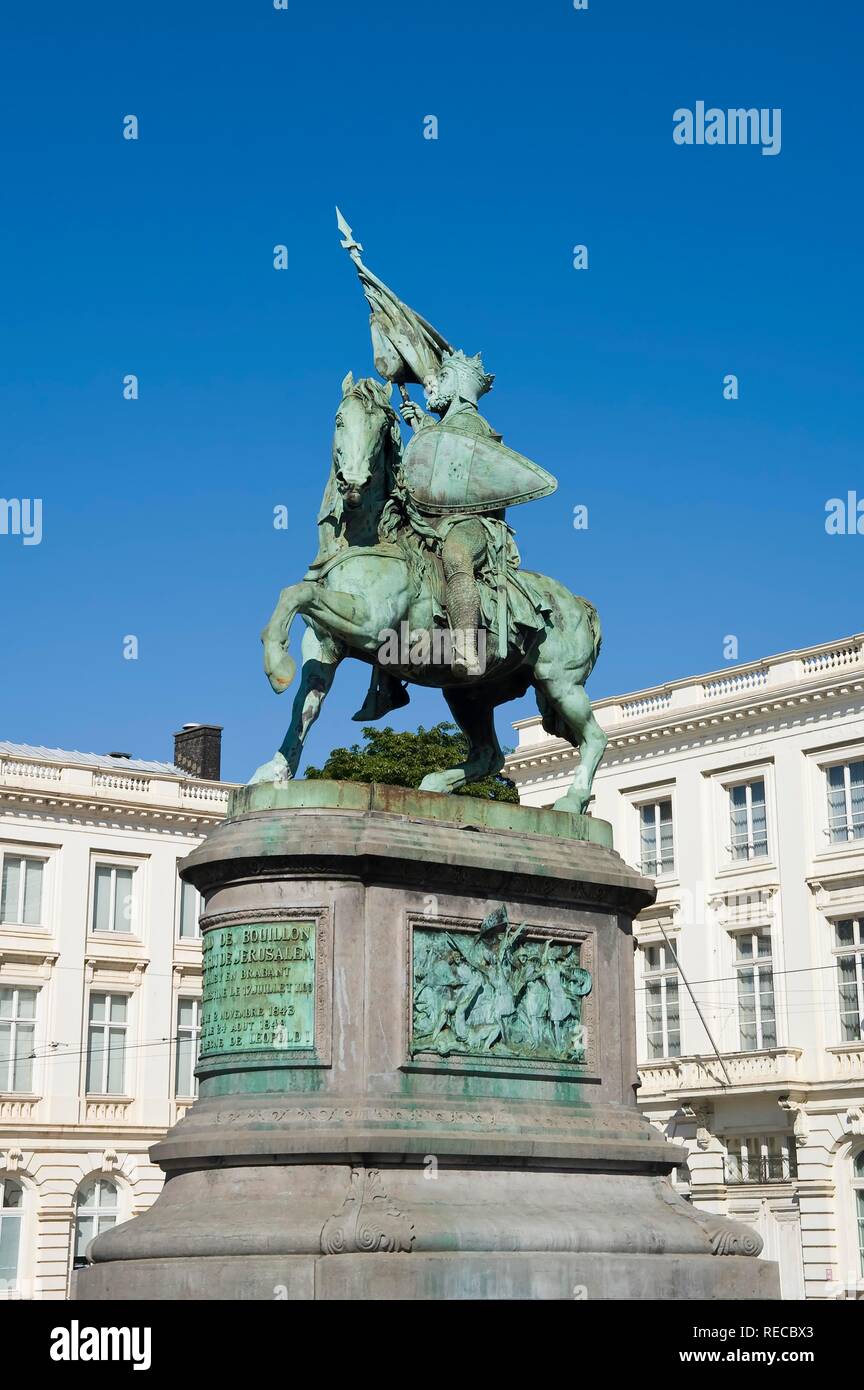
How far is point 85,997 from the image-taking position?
5003 centimetres

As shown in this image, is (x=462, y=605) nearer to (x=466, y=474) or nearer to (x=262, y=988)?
(x=466, y=474)

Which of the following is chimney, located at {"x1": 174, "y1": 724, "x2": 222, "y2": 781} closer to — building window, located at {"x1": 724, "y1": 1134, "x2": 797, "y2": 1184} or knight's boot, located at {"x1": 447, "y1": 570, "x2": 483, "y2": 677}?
building window, located at {"x1": 724, "y1": 1134, "x2": 797, "y2": 1184}

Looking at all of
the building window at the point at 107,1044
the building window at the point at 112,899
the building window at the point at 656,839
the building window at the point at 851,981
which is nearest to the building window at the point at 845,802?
the building window at the point at 851,981

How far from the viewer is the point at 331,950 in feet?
47.2

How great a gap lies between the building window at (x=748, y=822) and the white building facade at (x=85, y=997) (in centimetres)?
1340

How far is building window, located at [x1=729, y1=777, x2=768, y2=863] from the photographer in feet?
152

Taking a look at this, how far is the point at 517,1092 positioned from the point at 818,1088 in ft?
99.1

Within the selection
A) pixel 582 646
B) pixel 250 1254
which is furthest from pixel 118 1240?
pixel 582 646

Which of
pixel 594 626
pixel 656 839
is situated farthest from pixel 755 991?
pixel 594 626

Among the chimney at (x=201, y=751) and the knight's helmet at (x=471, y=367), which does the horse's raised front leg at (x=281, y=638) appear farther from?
the chimney at (x=201, y=751)

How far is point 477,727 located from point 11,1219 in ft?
114

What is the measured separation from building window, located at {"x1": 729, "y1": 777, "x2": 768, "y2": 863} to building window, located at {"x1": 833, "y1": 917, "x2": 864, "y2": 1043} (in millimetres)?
3116
